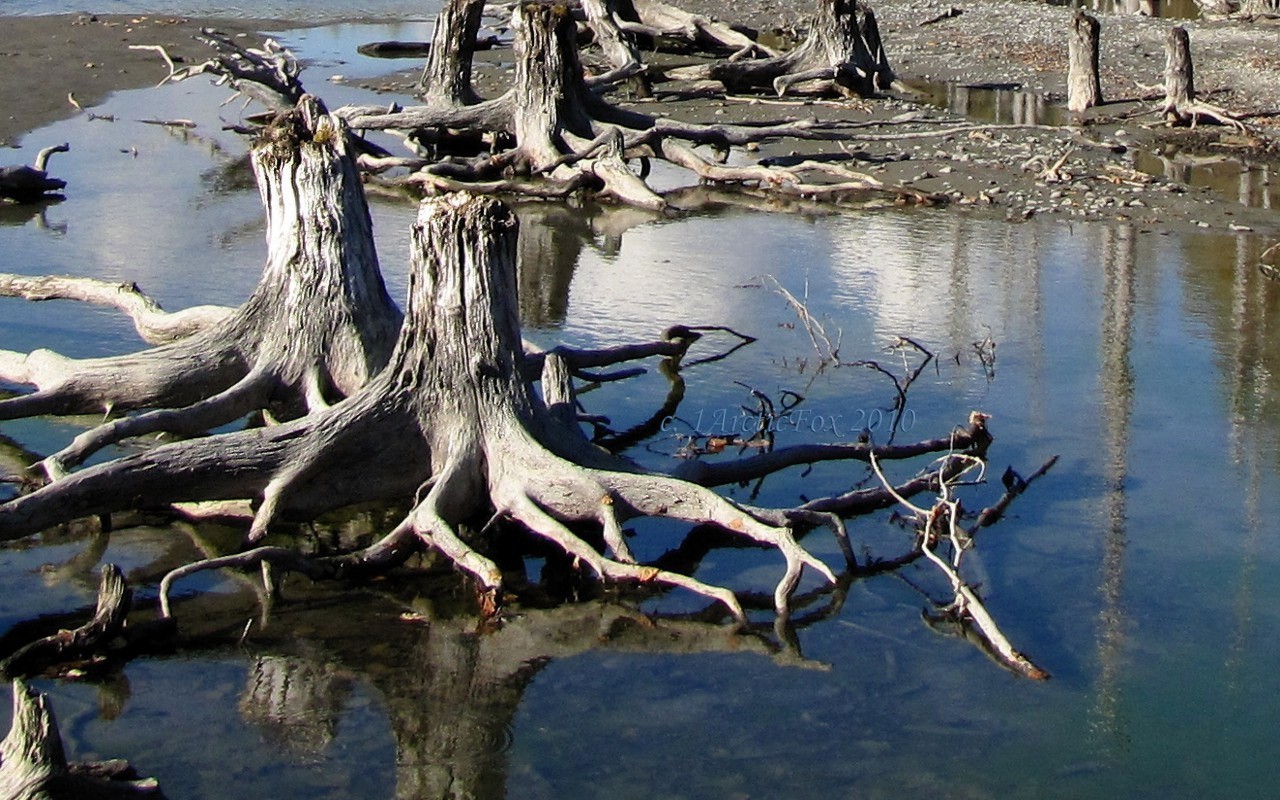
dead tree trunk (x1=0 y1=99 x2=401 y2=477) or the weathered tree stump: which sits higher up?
dead tree trunk (x1=0 y1=99 x2=401 y2=477)

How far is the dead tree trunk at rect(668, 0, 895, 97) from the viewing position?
21438 millimetres

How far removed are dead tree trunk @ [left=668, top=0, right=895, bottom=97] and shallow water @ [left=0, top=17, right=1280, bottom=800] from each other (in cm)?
1002

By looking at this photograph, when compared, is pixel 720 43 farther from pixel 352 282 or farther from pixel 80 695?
pixel 80 695

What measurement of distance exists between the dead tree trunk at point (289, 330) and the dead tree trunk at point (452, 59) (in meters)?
9.24

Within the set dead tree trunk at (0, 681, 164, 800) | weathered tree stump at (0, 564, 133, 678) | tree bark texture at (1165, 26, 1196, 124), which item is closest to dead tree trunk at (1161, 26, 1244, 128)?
tree bark texture at (1165, 26, 1196, 124)

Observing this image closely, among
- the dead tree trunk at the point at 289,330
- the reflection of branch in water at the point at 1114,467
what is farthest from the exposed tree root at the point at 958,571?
the dead tree trunk at the point at 289,330

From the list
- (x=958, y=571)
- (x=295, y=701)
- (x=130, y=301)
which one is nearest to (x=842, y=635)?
(x=958, y=571)

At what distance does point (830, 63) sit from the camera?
2158cm

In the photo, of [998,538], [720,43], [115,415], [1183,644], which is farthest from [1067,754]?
[720,43]

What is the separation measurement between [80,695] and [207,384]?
268 centimetres

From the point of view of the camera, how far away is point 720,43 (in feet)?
81.5

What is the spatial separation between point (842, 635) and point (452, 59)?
39.6 ft

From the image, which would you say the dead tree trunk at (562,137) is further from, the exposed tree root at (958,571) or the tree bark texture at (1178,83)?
the exposed tree root at (958,571)

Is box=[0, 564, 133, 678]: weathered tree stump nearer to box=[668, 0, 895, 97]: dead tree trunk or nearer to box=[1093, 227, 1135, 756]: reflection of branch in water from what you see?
box=[1093, 227, 1135, 756]: reflection of branch in water
